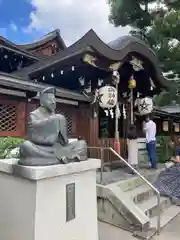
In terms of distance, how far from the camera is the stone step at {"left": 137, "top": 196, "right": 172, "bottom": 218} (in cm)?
532

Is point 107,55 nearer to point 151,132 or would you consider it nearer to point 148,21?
point 151,132

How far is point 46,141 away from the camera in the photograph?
3.18m

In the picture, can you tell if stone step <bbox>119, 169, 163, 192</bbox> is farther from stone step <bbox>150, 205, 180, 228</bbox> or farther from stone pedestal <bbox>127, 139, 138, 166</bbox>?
stone step <bbox>150, 205, 180, 228</bbox>

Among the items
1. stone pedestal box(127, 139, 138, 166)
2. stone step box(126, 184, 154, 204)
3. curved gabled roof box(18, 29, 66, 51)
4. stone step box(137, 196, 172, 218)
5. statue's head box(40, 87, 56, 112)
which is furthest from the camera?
curved gabled roof box(18, 29, 66, 51)

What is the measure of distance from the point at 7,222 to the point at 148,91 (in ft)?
29.3

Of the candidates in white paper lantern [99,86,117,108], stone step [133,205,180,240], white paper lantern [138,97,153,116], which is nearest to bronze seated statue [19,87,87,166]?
stone step [133,205,180,240]

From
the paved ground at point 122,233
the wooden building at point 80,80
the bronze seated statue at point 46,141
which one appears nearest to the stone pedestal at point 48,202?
the bronze seated statue at point 46,141

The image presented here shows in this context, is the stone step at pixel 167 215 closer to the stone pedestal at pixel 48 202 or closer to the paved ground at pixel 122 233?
the paved ground at pixel 122 233

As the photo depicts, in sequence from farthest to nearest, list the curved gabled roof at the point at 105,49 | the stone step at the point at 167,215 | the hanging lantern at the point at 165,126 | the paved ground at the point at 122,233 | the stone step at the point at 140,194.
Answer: the hanging lantern at the point at 165,126 < the curved gabled roof at the point at 105,49 < the stone step at the point at 140,194 < the stone step at the point at 167,215 < the paved ground at the point at 122,233

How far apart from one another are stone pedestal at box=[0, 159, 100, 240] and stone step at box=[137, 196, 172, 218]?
2.05 meters

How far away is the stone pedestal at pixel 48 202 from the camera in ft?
9.47

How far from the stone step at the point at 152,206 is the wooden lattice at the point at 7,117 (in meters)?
3.65

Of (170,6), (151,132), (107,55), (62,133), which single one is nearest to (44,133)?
(62,133)

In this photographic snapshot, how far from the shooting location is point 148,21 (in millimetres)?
15062
